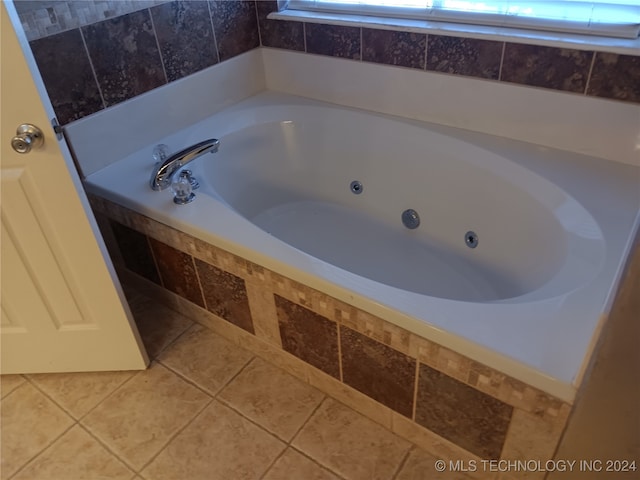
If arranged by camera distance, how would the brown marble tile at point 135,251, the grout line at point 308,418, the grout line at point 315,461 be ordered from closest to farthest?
the grout line at point 315,461 → the grout line at point 308,418 → the brown marble tile at point 135,251

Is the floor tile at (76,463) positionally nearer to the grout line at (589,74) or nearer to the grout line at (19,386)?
the grout line at (19,386)

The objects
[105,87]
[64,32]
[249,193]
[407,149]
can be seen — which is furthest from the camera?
[249,193]

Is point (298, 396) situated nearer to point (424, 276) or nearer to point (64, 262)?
point (424, 276)

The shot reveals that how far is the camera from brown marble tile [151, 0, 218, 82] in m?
1.86

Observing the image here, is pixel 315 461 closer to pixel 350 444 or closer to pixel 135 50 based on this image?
pixel 350 444

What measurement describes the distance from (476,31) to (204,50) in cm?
103

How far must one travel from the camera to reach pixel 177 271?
1.74m

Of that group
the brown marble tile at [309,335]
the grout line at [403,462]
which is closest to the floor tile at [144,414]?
the brown marble tile at [309,335]

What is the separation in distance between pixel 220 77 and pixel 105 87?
1.69ft

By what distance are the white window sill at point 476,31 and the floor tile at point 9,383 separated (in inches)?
65.4

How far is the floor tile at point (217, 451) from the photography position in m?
1.42

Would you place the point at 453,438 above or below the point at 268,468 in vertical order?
above

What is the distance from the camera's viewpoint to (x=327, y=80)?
2133 mm

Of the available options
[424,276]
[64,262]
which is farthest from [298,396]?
[64,262]
